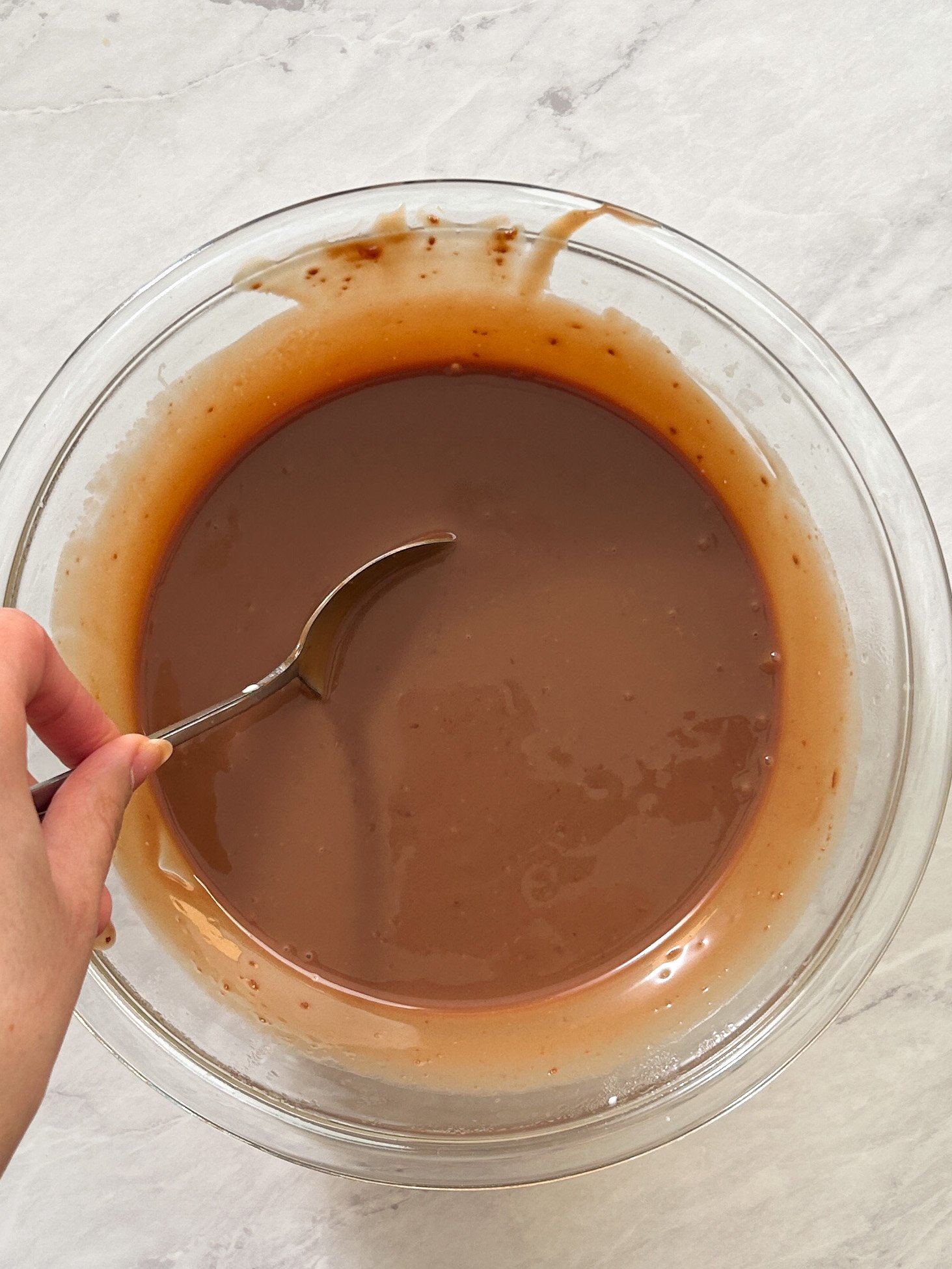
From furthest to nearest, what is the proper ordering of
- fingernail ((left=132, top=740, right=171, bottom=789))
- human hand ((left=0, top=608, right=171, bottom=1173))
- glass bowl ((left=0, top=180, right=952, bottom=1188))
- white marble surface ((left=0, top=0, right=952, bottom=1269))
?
white marble surface ((left=0, top=0, right=952, bottom=1269)) < glass bowl ((left=0, top=180, right=952, bottom=1188)) < fingernail ((left=132, top=740, right=171, bottom=789)) < human hand ((left=0, top=608, right=171, bottom=1173))

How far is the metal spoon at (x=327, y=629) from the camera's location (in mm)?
1255

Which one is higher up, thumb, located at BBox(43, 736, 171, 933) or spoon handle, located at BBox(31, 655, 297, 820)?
spoon handle, located at BBox(31, 655, 297, 820)

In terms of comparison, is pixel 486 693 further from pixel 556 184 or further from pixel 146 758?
pixel 556 184

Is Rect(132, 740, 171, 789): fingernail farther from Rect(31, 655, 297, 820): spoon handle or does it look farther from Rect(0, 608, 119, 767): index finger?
Rect(31, 655, 297, 820): spoon handle

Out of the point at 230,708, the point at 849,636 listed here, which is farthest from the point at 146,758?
the point at 849,636

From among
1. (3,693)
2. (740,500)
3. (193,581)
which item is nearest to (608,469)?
(740,500)

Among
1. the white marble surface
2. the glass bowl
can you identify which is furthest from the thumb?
the white marble surface

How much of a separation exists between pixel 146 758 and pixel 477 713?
1.52 feet

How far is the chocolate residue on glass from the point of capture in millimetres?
1283

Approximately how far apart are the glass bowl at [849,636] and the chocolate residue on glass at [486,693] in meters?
0.04

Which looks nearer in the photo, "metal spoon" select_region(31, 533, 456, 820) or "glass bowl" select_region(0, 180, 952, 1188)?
"glass bowl" select_region(0, 180, 952, 1188)

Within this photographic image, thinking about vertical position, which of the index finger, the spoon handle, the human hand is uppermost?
the spoon handle

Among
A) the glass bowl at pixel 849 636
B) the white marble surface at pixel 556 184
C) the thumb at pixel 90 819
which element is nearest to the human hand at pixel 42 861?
the thumb at pixel 90 819

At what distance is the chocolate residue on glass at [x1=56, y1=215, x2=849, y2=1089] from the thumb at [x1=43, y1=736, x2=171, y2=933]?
39 cm
